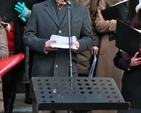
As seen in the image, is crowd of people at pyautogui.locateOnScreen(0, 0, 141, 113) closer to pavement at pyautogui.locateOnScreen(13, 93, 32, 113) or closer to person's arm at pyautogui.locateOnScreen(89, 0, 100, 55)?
person's arm at pyautogui.locateOnScreen(89, 0, 100, 55)

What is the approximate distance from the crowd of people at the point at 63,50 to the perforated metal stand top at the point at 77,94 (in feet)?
0.50

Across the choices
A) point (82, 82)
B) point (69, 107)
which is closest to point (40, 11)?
point (82, 82)

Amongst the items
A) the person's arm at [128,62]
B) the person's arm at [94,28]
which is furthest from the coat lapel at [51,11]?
the person's arm at [94,28]

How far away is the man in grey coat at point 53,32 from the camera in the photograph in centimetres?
418

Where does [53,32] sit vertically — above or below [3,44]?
above

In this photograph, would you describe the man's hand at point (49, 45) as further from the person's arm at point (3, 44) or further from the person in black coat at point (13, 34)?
the person in black coat at point (13, 34)

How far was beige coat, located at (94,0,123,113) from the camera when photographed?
4992 mm

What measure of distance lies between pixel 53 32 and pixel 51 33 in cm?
2

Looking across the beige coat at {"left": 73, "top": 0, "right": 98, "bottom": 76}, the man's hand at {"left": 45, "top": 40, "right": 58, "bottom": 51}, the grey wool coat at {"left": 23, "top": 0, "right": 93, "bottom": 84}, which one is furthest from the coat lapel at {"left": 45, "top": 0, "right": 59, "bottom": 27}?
the beige coat at {"left": 73, "top": 0, "right": 98, "bottom": 76}

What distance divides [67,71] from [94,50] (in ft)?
3.16

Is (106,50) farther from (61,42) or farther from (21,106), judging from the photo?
(21,106)

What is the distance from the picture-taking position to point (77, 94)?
9.82ft

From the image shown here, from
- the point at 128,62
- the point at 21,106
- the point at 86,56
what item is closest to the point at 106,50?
the point at 86,56

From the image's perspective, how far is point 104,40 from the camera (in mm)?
5113
